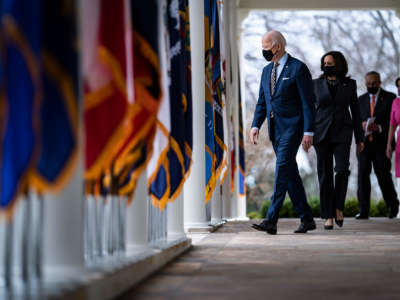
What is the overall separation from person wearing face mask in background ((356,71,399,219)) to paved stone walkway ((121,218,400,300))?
13.2 ft

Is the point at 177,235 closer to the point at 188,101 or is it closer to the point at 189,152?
the point at 189,152

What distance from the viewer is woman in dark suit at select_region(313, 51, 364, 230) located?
6332 millimetres

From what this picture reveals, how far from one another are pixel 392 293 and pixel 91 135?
44.2 inches

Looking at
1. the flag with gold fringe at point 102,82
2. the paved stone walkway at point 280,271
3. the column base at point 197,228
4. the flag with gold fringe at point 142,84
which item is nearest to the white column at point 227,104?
the column base at point 197,228

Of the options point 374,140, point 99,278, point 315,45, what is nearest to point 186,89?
point 99,278

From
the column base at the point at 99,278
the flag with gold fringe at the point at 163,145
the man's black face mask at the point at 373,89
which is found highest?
the man's black face mask at the point at 373,89

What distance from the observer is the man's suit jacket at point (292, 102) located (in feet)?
17.3

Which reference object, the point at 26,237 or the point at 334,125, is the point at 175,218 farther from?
the point at 334,125

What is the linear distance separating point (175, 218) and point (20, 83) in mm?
2620

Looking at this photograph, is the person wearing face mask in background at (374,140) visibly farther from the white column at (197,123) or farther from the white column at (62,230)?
the white column at (62,230)

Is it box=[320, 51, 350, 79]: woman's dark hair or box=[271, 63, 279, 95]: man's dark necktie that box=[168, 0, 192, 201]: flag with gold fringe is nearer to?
box=[271, 63, 279, 95]: man's dark necktie

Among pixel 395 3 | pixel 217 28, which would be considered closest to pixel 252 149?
pixel 395 3

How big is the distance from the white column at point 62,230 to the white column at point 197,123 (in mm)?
3615

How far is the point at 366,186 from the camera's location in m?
8.90
